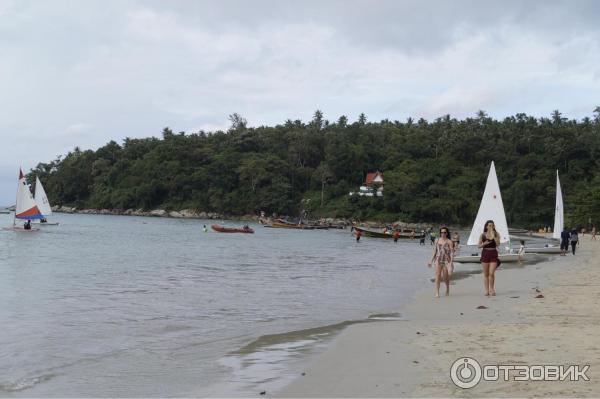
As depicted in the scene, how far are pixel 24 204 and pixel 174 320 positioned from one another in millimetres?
45252

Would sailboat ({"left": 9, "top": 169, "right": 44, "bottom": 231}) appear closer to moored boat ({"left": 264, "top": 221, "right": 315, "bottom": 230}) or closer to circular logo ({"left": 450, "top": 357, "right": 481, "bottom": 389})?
moored boat ({"left": 264, "top": 221, "right": 315, "bottom": 230})

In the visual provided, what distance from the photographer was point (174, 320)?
1333cm

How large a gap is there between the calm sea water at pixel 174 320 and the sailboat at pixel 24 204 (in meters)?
24.1

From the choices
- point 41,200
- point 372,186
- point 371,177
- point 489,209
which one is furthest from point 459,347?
point 371,177

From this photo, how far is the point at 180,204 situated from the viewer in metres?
128

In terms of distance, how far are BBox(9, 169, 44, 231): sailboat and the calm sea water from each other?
79.1 ft

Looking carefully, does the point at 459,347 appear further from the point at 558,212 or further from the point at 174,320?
the point at 558,212

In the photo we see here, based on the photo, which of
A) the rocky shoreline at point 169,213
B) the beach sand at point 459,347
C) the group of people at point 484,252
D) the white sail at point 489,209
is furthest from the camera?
the rocky shoreline at point 169,213

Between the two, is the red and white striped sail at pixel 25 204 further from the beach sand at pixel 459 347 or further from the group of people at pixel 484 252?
the beach sand at pixel 459 347

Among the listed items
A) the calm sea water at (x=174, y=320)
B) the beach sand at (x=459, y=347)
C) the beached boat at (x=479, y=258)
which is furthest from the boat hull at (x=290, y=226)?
the beach sand at (x=459, y=347)

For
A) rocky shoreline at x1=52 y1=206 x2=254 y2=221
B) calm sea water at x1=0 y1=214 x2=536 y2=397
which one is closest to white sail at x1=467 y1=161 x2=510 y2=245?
calm sea water at x1=0 y1=214 x2=536 y2=397

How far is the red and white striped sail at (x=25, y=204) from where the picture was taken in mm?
49812

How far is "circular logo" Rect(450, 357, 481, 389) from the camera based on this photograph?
21.6ft

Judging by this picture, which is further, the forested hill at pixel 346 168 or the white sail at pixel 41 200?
the forested hill at pixel 346 168
